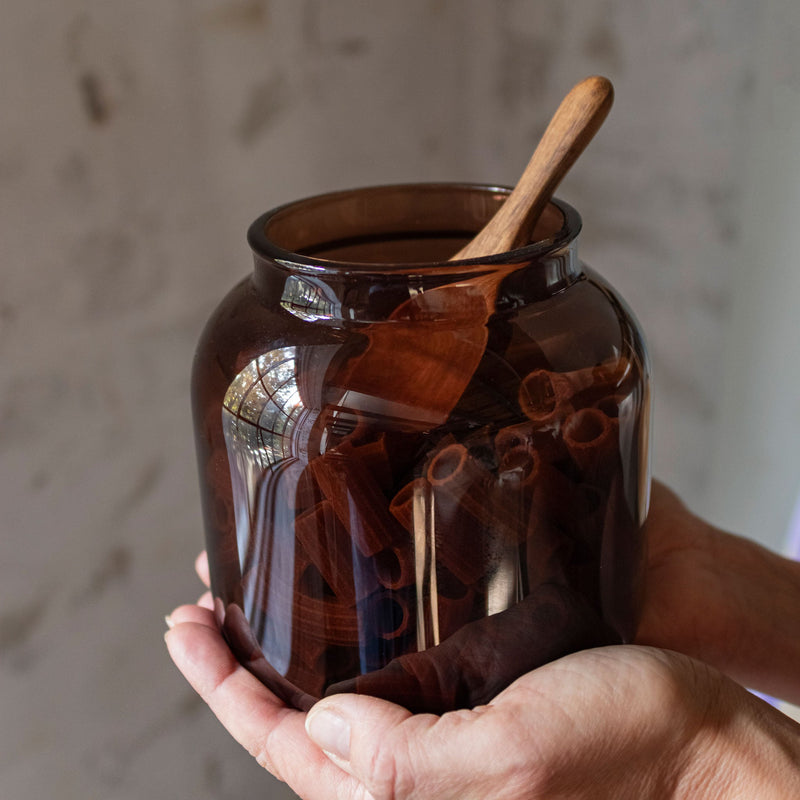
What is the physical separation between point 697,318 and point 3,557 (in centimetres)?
88

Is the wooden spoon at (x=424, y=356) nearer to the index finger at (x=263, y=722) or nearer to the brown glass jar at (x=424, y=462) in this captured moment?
the brown glass jar at (x=424, y=462)

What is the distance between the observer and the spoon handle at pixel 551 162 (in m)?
0.56

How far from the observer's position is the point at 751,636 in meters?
0.80

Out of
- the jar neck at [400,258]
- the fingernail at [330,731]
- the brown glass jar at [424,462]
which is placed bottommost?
the fingernail at [330,731]

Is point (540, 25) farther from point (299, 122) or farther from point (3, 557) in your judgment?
point (3, 557)

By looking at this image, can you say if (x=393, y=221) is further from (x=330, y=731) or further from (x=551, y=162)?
(x=330, y=731)

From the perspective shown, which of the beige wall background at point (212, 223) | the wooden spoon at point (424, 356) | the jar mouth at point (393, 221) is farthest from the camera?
the beige wall background at point (212, 223)

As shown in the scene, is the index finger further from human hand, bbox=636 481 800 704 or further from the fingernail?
human hand, bbox=636 481 800 704

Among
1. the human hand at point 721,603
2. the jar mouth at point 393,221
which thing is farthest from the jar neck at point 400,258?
the human hand at point 721,603

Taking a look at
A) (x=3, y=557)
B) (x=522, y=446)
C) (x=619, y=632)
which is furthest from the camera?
(x=3, y=557)

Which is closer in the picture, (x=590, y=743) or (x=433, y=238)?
(x=590, y=743)

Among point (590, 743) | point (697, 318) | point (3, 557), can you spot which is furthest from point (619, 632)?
point (697, 318)

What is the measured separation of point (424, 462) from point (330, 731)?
0.17 m

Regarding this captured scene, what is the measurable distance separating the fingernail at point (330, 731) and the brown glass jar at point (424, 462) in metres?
0.02
